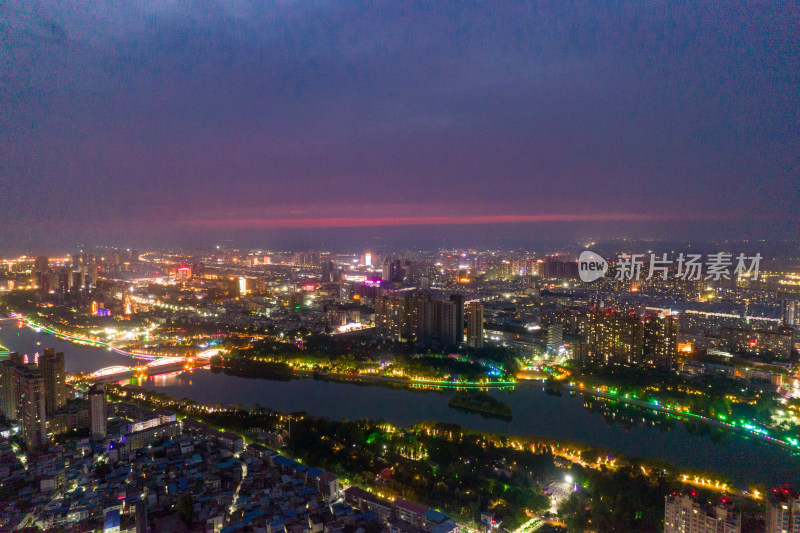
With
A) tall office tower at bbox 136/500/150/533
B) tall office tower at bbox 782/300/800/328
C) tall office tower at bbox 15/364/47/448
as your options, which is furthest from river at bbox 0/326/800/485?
tall office tower at bbox 782/300/800/328

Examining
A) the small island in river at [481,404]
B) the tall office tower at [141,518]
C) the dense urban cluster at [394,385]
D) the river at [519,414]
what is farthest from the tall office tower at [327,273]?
the tall office tower at [141,518]

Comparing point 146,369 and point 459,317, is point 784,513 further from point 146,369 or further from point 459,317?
point 146,369

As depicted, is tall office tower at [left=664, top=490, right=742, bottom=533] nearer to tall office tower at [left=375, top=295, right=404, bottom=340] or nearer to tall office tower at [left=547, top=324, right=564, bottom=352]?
tall office tower at [left=547, top=324, right=564, bottom=352]

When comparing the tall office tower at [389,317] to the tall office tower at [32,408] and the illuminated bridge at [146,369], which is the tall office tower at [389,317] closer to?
the illuminated bridge at [146,369]

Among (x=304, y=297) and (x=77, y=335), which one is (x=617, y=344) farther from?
(x=77, y=335)

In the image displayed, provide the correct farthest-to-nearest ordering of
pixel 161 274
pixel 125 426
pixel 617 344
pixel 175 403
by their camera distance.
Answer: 1. pixel 161 274
2. pixel 617 344
3. pixel 175 403
4. pixel 125 426

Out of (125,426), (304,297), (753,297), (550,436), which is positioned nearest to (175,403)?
(125,426)
